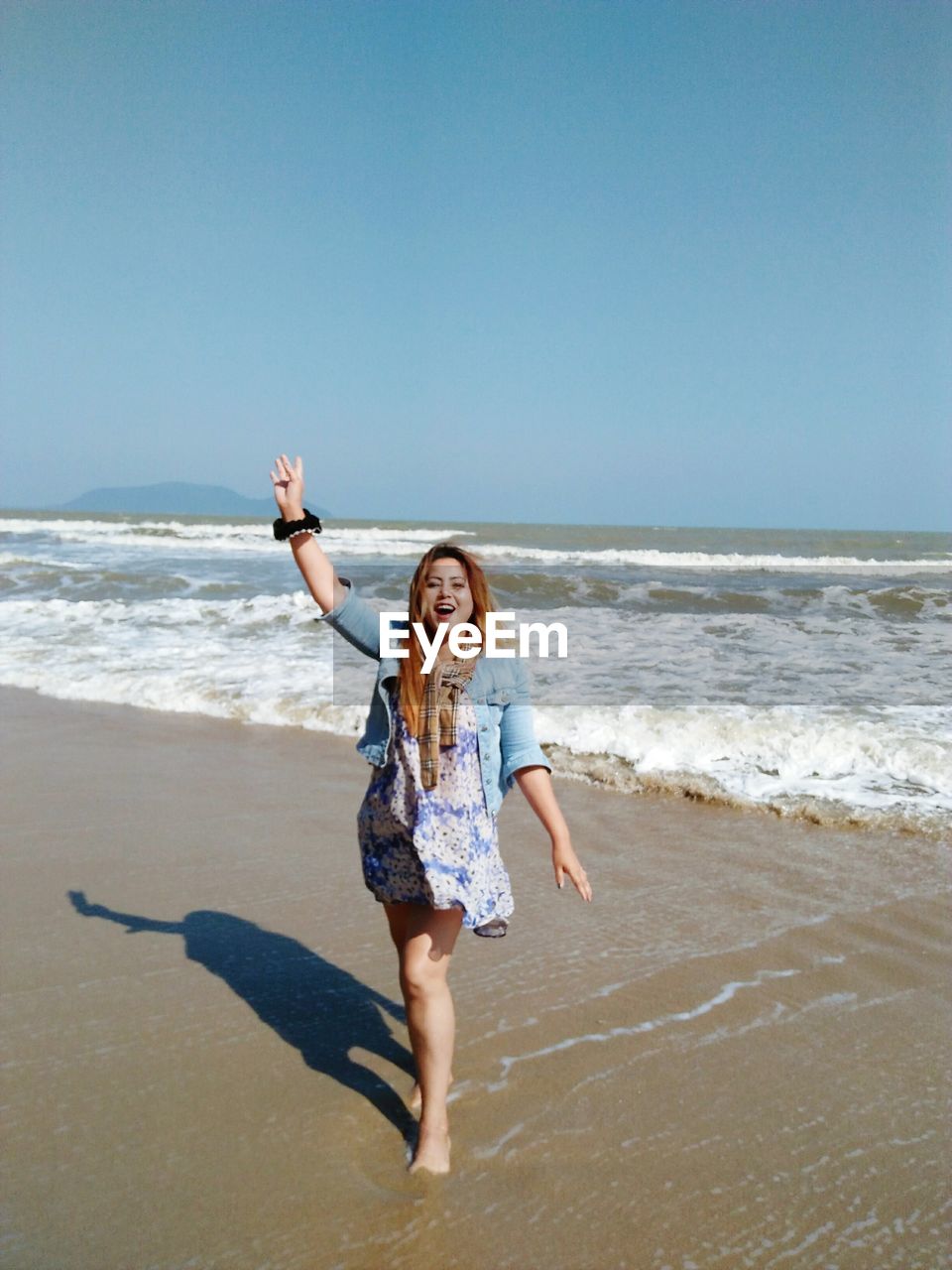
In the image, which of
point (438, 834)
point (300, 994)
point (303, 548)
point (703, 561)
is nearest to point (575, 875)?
point (438, 834)

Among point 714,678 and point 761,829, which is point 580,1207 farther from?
point 714,678

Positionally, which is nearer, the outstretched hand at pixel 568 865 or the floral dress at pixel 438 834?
the floral dress at pixel 438 834

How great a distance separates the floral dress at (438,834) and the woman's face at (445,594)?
0.23m

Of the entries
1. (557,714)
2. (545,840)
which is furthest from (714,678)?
(545,840)

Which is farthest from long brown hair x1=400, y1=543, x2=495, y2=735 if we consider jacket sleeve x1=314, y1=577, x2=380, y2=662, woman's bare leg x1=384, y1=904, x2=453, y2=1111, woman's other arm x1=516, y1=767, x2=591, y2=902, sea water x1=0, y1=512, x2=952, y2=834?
sea water x1=0, y1=512, x2=952, y2=834

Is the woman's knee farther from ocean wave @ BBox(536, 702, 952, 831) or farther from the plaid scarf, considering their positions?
ocean wave @ BBox(536, 702, 952, 831)

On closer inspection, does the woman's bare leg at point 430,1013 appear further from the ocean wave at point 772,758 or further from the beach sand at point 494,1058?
the ocean wave at point 772,758

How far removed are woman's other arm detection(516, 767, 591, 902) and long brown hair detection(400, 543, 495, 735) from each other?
36cm

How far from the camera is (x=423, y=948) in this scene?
254 centimetres

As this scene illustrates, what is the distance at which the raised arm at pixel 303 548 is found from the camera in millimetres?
2584

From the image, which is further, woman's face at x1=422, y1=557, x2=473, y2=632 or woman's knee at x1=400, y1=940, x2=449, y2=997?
woman's face at x1=422, y1=557, x2=473, y2=632

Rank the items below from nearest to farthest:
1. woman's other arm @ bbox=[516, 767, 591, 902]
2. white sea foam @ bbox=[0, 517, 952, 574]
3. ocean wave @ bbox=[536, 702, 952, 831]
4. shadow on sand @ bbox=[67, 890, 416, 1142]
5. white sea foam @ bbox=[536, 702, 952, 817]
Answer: woman's other arm @ bbox=[516, 767, 591, 902] < shadow on sand @ bbox=[67, 890, 416, 1142] < ocean wave @ bbox=[536, 702, 952, 831] < white sea foam @ bbox=[536, 702, 952, 817] < white sea foam @ bbox=[0, 517, 952, 574]

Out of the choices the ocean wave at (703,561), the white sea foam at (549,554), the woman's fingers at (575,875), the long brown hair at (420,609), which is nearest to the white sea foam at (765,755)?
the woman's fingers at (575,875)

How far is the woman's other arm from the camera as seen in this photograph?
260 centimetres
